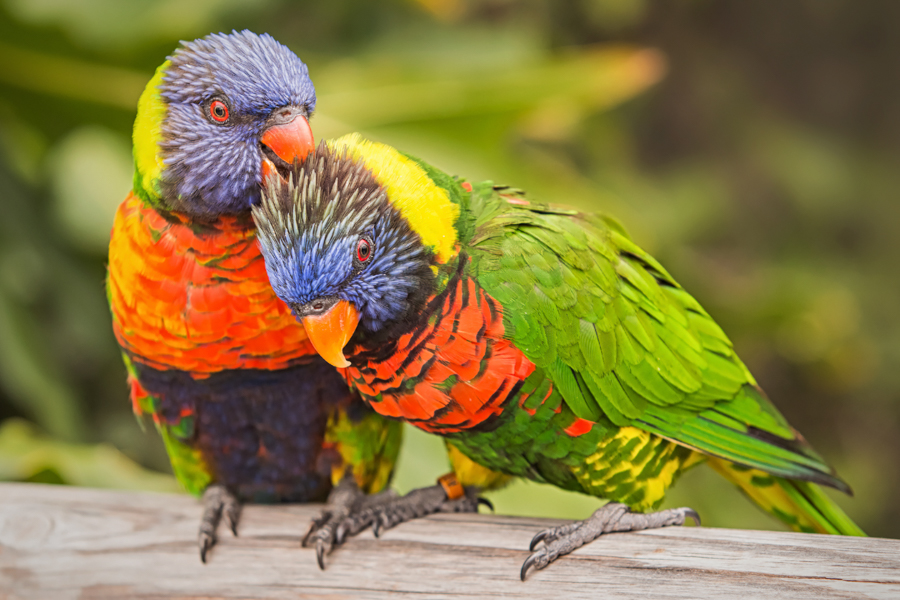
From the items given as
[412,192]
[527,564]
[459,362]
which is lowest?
[527,564]

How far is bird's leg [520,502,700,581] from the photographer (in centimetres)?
142

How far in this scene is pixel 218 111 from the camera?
55.2 inches

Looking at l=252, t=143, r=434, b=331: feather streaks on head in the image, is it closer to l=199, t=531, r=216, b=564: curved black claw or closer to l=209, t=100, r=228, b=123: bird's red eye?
l=209, t=100, r=228, b=123: bird's red eye

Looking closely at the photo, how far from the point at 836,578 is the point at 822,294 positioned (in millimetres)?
2952

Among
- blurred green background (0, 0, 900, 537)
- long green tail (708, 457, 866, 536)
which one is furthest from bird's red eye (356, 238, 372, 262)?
blurred green background (0, 0, 900, 537)

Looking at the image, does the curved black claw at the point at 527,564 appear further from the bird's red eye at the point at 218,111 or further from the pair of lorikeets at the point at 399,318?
the bird's red eye at the point at 218,111

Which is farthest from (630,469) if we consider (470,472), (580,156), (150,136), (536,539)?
(580,156)

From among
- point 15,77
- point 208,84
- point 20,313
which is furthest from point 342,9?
point 208,84

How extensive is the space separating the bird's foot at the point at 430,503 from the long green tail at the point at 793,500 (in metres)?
0.58

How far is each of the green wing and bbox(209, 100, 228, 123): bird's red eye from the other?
53 centimetres

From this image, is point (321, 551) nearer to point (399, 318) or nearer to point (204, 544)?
point (204, 544)

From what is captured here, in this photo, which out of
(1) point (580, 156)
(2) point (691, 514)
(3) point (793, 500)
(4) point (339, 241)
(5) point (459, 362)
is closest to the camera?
(4) point (339, 241)

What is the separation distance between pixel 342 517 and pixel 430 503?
0.21m

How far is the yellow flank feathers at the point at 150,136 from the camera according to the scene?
4.68 ft
